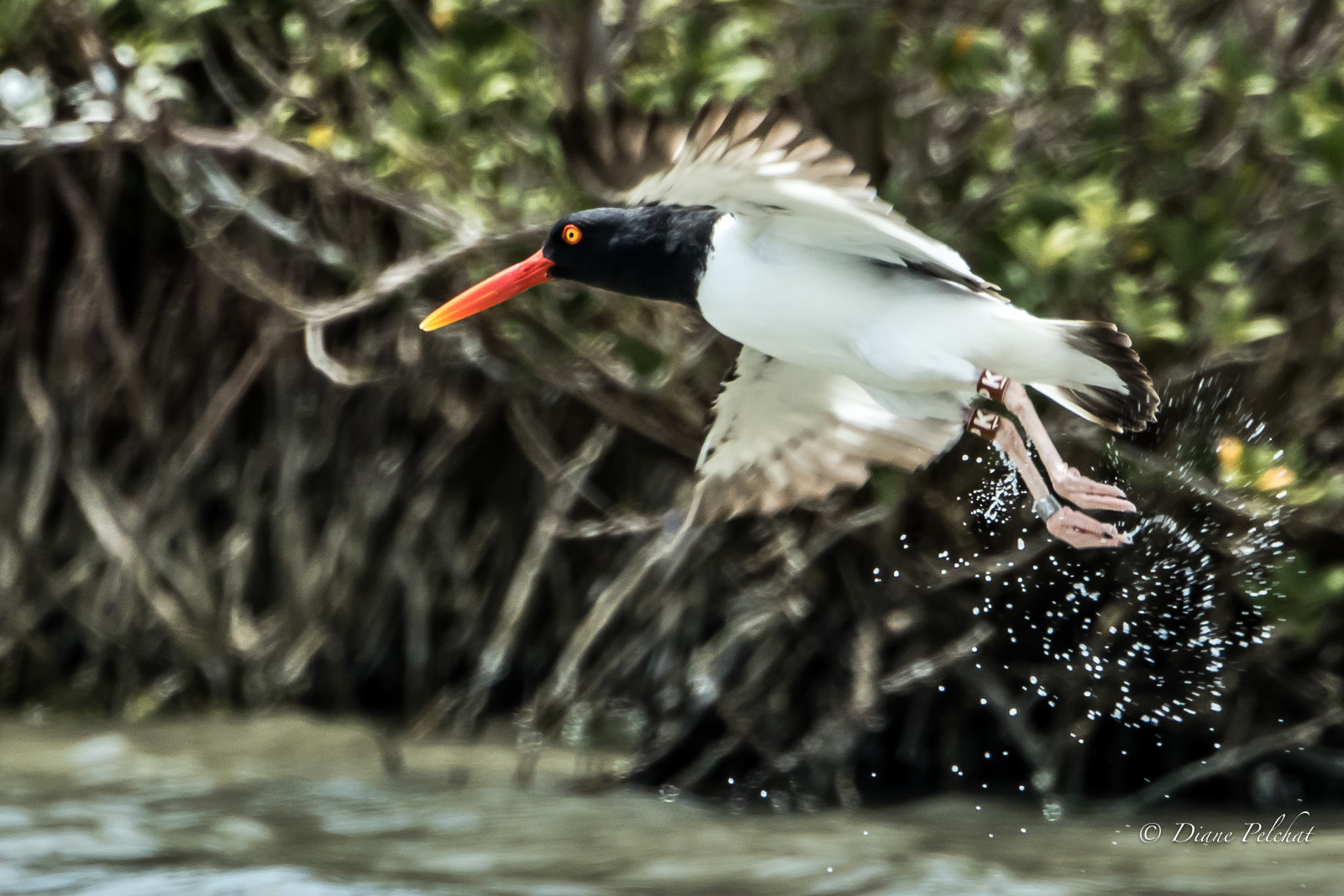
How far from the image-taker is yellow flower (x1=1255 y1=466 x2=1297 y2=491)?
4352 mm

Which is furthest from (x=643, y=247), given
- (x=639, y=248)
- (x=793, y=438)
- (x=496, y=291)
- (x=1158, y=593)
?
(x=1158, y=593)

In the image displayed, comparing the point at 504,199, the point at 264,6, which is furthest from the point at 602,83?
the point at 264,6

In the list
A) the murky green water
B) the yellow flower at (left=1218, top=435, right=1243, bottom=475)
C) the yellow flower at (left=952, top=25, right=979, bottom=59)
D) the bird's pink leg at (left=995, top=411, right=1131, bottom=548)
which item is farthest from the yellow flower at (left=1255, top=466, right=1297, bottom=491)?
the yellow flower at (left=952, top=25, right=979, bottom=59)

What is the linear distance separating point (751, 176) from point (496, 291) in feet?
3.61

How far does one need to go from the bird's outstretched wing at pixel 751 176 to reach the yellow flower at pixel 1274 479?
1.09m

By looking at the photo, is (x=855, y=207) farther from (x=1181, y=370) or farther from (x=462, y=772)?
(x=462, y=772)

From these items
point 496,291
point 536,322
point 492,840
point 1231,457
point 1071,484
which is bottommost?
point 492,840

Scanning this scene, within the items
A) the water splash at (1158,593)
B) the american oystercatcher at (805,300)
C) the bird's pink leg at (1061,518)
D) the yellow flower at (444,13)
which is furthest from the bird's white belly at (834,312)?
the yellow flower at (444,13)

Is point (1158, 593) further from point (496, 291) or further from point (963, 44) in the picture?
point (496, 291)

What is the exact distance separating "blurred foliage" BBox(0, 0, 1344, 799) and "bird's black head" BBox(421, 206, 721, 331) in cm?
81

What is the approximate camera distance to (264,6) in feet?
21.0

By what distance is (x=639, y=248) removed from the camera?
388 centimetres

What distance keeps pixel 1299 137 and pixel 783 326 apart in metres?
1.78

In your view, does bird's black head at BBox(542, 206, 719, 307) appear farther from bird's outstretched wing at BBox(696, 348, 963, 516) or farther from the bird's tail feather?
the bird's tail feather
